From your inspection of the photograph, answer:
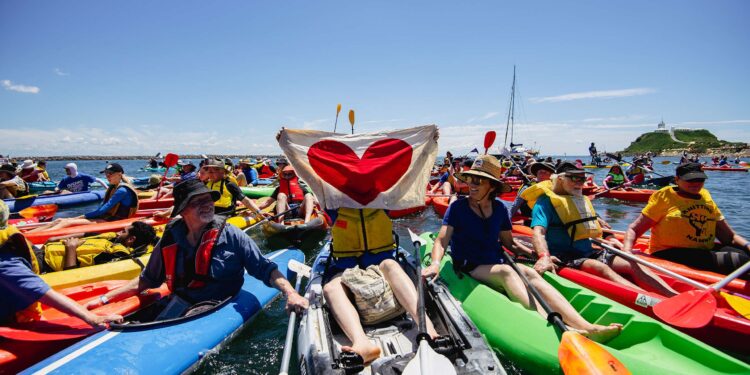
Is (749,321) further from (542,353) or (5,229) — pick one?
(5,229)

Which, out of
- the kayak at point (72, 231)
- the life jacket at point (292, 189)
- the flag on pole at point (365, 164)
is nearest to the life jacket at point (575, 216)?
the flag on pole at point (365, 164)

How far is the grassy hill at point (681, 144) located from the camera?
79.4 metres

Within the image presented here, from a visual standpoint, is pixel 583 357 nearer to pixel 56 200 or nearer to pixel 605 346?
pixel 605 346

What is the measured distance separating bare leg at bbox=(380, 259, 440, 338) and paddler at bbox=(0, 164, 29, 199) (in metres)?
10.6

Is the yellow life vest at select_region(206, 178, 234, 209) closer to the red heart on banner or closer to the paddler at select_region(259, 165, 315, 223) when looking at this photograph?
the paddler at select_region(259, 165, 315, 223)

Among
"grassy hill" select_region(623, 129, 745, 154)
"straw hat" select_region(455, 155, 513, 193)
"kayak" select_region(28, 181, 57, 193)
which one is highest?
"grassy hill" select_region(623, 129, 745, 154)

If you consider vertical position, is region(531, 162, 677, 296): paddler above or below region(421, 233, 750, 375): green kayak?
above

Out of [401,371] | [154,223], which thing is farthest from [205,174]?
[401,371]

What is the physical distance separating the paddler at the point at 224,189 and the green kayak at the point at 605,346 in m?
5.32

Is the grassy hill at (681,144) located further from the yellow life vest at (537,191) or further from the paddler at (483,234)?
the paddler at (483,234)

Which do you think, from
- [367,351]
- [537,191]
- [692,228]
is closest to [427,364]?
[367,351]

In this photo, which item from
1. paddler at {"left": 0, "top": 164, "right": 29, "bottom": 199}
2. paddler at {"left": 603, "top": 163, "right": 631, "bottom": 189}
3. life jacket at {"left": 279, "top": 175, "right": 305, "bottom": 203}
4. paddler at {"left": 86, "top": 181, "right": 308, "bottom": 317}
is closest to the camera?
paddler at {"left": 86, "top": 181, "right": 308, "bottom": 317}

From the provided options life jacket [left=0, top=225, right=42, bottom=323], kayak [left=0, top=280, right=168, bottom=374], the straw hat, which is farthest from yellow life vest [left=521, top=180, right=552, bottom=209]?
life jacket [left=0, top=225, right=42, bottom=323]

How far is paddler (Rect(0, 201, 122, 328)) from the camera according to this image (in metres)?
2.47
